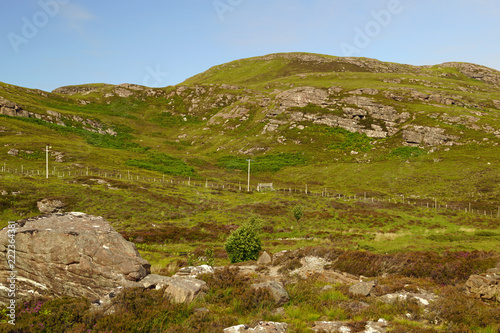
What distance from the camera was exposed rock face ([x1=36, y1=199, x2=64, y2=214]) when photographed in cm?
4072

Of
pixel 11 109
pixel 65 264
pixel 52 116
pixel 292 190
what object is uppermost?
pixel 11 109

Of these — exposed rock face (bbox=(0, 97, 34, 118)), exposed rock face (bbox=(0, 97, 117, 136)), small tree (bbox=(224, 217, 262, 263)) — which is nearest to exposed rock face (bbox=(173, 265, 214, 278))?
small tree (bbox=(224, 217, 262, 263))

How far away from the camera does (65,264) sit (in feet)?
33.5

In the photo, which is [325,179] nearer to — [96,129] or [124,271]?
[124,271]

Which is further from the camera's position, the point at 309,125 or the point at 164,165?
the point at 309,125

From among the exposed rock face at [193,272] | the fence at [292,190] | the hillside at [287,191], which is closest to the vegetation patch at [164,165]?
the hillside at [287,191]

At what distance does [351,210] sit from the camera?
49.3 metres

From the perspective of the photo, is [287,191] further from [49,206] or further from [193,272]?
[193,272]

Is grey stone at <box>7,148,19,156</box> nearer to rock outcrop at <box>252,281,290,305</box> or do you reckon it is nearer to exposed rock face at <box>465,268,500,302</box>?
rock outcrop at <box>252,281,290,305</box>

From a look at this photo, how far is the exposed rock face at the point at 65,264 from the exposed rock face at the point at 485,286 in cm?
1386

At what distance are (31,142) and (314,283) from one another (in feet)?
336

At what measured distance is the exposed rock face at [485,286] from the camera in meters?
10.6

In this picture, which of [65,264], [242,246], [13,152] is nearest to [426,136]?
[242,246]

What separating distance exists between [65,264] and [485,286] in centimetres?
1686
